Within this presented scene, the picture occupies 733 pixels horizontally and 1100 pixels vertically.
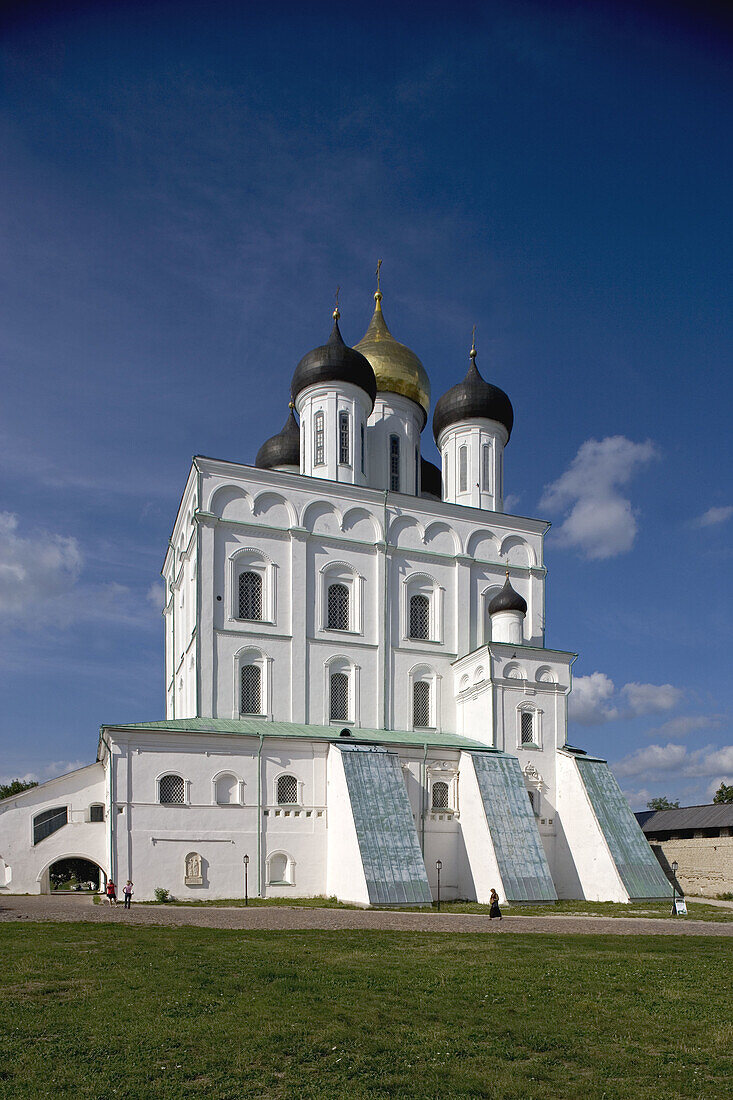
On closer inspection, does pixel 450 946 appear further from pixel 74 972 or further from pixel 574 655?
pixel 574 655

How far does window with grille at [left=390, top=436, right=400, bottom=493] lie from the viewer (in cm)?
3406

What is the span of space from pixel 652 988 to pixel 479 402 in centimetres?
2604

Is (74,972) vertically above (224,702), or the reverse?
(224,702)

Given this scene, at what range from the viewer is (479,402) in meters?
33.7

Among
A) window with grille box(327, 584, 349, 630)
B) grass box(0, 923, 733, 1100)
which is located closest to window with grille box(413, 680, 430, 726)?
window with grille box(327, 584, 349, 630)

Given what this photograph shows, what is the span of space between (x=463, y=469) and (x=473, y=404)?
2519 millimetres

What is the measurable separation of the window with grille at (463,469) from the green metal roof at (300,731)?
10.0 metres

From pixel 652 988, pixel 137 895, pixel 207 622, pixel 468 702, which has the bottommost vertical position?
pixel 137 895

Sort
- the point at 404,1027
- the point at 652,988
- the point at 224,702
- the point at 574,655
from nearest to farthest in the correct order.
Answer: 1. the point at 404,1027
2. the point at 652,988
3. the point at 224,702
4. the point at 574,655

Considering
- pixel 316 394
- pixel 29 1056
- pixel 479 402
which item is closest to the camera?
pixel 29 1056

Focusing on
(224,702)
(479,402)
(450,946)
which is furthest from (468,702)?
(450,946)

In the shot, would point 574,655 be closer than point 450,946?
No

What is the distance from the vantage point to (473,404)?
1328 inches

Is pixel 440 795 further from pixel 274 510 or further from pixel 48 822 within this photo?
pixel 48 822
